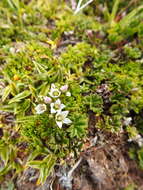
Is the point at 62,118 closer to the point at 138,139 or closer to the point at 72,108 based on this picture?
the point at 72,108

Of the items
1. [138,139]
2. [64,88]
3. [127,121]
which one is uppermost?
[64,88]

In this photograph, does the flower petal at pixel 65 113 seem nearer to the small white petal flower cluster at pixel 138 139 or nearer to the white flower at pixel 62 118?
the white flower at pixel 62 118

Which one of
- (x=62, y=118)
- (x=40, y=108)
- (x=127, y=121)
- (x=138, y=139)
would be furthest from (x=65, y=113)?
(x=138, y=139)

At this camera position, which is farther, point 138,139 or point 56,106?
point 138,139

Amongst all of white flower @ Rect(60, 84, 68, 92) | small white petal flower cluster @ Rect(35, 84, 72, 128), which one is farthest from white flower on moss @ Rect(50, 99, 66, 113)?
white flower @ Rect(60, 84, 68, 92)

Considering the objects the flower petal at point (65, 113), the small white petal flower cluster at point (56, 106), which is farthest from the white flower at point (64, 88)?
the flower petal at point (65, 113)
